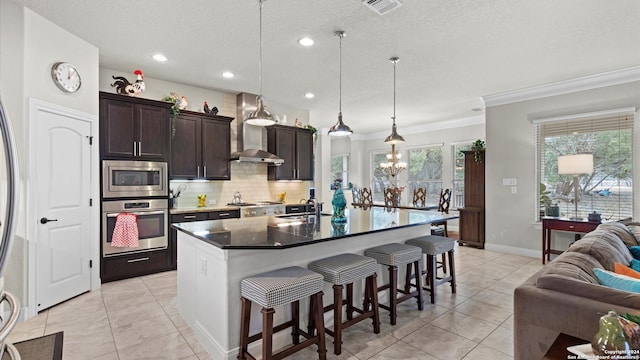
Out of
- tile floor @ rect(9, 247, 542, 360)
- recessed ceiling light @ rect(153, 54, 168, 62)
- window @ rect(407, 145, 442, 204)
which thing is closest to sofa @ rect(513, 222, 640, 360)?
tile floor @ rect(9, 247, 542, 360)

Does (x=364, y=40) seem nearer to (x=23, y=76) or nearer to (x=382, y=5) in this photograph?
(x=382, y=5)

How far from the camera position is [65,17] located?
3129 millimetres

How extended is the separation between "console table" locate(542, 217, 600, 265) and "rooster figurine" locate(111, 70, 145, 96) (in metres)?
6.14

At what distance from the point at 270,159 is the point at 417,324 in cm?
356

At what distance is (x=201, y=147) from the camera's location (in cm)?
501

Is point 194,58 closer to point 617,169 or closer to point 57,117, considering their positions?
point 57,117

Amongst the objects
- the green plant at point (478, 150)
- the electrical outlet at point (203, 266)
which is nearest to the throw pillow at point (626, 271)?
the electrical outlet at point (203, 266)

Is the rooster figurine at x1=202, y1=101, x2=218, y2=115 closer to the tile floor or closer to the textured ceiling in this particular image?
the textured ceiling

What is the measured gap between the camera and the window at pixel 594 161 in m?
4.50

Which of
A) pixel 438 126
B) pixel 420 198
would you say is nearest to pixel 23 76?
pixel 420 198

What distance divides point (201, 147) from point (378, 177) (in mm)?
6499

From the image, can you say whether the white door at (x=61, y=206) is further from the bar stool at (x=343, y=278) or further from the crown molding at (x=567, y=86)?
the crown molding at (x=567, y=86)

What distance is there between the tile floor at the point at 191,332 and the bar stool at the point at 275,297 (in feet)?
0.95

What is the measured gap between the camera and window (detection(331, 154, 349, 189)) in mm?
11000
